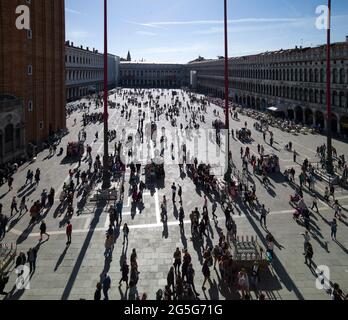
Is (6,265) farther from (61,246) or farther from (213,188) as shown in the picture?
(213,188)

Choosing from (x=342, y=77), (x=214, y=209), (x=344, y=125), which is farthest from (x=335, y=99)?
(x=214, y=209)

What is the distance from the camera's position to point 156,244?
18.6 meters

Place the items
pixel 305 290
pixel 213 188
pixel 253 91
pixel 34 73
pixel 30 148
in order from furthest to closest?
pixel 253 91, pixel 34 73, pixel 30 148, pixel 213 188, pixel 305 290

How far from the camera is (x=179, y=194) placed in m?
24.9

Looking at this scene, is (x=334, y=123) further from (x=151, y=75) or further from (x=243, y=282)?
(x=151, y=75)

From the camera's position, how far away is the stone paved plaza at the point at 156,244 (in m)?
14.4

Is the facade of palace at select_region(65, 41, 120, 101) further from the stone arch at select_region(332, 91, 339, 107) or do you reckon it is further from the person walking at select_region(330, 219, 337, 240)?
the person walking at select_region(330, 219, 337, 240)

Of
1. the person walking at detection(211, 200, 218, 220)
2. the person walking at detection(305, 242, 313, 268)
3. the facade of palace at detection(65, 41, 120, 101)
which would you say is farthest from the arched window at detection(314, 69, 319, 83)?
the facade of palace at detection(65, 41, 120, 101)

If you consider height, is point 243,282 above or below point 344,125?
below

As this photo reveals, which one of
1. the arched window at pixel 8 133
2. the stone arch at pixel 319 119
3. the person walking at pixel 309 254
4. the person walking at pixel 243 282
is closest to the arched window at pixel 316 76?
the stone arch at pixel 319 119

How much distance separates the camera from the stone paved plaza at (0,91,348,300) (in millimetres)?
14414

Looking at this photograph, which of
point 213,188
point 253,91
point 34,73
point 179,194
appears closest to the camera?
point 179,194
